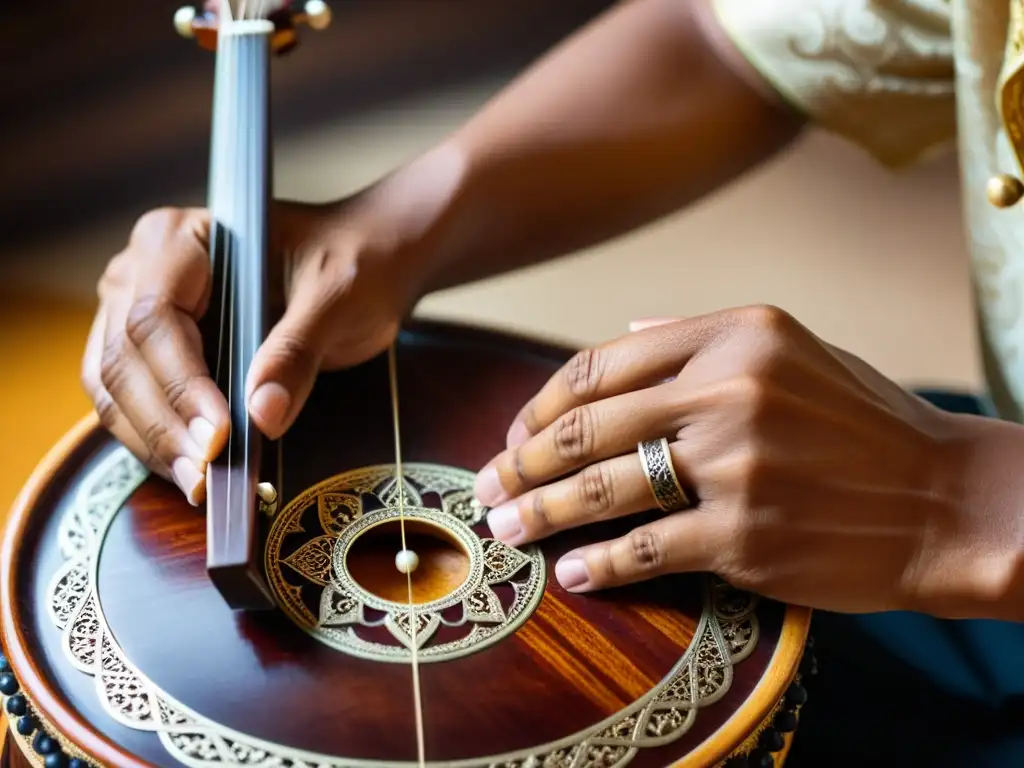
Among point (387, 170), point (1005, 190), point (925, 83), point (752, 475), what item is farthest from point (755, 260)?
point (752, 475)

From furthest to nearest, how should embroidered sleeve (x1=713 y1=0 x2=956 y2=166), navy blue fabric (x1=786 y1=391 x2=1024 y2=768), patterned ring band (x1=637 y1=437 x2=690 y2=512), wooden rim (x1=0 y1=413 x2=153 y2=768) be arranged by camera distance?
embroidered sleeve (x1=713 y1=0 x2=956 y2=166), navy blue fabric (x1=786 y1=391 x2=1024 y2=768), patterned ring band (x1=637 y1=437 x2=690 y2=512), wooden rim (x1=0 y1=413 x2=153 y2=768)

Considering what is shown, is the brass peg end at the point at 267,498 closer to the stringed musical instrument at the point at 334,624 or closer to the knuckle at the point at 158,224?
the stringed musical instrument at the point at 334,624

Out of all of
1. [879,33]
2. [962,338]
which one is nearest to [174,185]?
[879,33]

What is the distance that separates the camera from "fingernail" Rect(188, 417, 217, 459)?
0.68m

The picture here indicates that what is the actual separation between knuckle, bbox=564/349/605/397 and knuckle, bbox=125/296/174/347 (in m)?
0.30

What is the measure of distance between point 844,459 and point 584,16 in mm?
1876

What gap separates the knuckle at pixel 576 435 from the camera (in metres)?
0.69

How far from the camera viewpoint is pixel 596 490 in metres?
0.68

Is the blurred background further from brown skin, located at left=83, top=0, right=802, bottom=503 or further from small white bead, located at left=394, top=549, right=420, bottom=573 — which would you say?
small white bead, located at left=394, top=549, right=420, bottom=573

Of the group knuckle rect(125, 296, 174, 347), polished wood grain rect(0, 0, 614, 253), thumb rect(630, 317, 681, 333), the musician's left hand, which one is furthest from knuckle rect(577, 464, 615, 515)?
polished wood grain rect(0, 0, 614, 253)

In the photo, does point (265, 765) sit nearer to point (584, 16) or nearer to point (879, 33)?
point (879, 33)

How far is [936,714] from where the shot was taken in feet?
2.69

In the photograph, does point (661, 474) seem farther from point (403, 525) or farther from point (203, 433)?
point (203, 433)

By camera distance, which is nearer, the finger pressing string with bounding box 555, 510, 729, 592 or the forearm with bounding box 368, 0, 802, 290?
the finger pressing string with bounding box 555, 510, 729, 592
